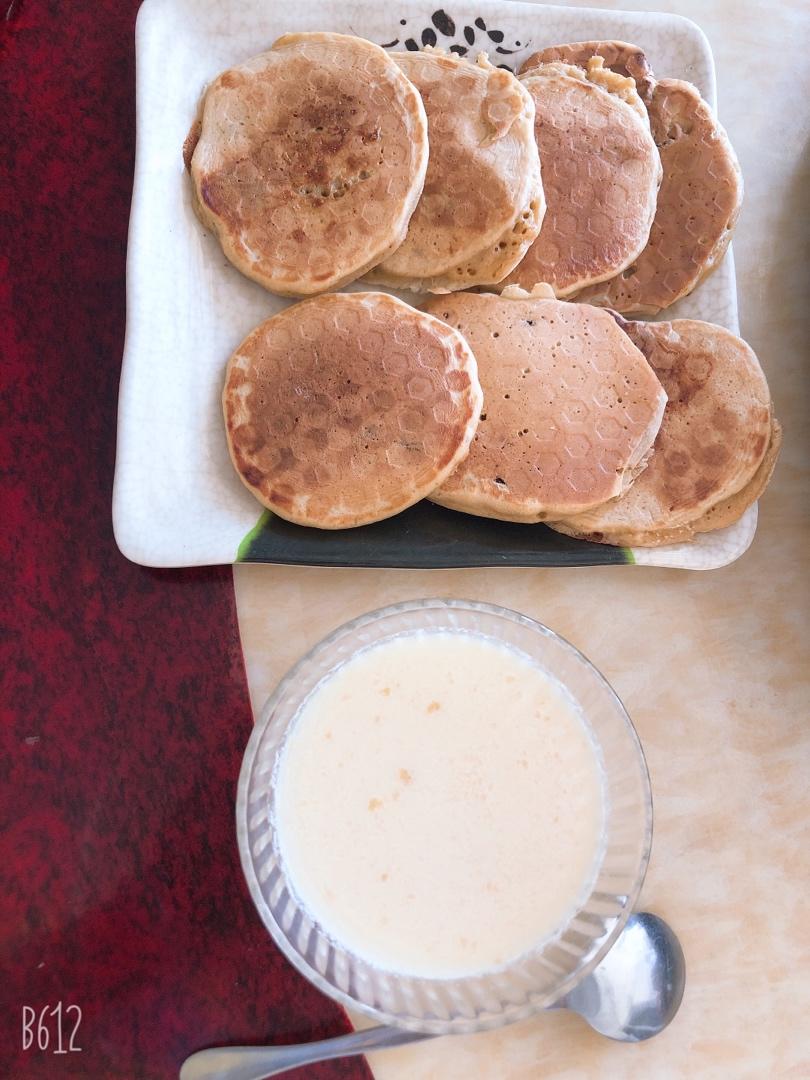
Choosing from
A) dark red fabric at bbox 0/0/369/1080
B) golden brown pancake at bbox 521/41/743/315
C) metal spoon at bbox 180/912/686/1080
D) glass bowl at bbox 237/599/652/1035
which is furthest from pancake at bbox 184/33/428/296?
metal spoon at bbox 180/912/686/1080

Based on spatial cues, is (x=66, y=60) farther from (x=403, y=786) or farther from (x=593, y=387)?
(x=403, y=786)

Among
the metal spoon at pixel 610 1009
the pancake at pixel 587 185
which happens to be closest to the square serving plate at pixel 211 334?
the pancake at pixel 587 185

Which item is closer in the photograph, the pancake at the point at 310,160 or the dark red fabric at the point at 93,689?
the dark red fabric at the point at 93,689

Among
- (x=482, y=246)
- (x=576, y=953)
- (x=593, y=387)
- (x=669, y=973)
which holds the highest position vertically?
(x=482, y=246)

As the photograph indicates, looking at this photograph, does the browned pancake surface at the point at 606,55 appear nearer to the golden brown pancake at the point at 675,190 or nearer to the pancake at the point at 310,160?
the golden brown pancake at the point at 675,190

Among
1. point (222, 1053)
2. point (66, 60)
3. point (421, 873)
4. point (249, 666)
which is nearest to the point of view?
point (421, 873)

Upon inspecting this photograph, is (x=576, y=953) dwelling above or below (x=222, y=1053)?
above

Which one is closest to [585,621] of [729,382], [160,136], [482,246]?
[729,382]

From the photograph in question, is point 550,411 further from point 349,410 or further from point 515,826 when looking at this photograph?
point 515,826
